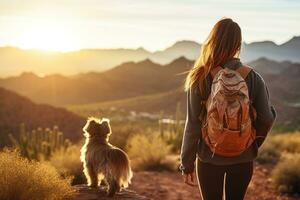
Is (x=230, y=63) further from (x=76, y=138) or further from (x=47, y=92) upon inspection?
(x=47, y=92)

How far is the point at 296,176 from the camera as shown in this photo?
48.7 ft

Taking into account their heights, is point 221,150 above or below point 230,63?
below

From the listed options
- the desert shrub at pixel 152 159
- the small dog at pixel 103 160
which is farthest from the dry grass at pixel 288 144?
the small dog at pixel 103 160

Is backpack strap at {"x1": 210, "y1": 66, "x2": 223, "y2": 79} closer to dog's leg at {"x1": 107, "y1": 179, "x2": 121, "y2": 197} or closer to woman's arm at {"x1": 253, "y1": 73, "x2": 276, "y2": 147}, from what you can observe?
woman's arm at {"x1": 253, "y1": 73, "x2": 276, "y2": 147}

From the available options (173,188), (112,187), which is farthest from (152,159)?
(112,187)

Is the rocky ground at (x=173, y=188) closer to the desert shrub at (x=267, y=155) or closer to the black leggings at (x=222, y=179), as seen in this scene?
the desert shrub at (x=267, y=155)

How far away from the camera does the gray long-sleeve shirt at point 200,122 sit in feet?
15.6

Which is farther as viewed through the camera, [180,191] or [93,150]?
[180,191]

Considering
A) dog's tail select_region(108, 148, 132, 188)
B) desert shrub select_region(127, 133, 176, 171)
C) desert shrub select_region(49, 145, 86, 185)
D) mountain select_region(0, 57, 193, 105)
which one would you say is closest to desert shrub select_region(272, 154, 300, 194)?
desert shrub select_region(127, 133, 176, 171)

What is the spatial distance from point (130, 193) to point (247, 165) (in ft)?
12.6

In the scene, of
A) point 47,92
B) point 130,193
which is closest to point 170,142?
point 130,193

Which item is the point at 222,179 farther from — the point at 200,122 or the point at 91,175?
the point at 91,175

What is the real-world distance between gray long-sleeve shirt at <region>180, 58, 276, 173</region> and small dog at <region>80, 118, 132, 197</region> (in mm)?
3025

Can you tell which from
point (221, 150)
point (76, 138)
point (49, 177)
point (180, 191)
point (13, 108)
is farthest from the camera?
point (13, 108)
